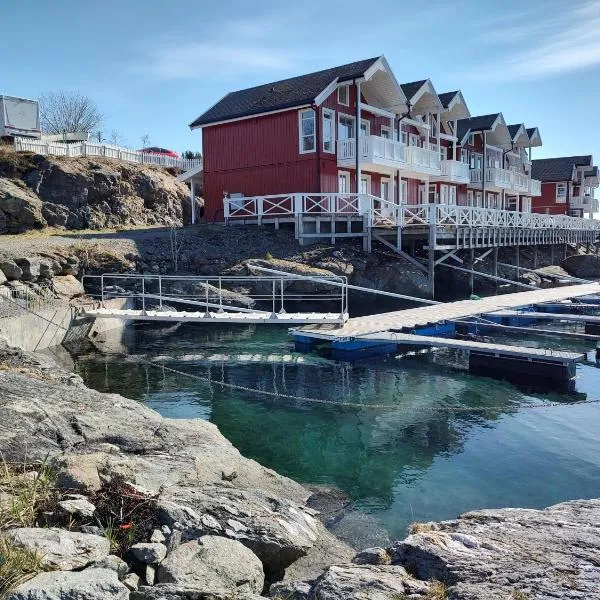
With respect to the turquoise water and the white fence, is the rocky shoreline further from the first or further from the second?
the white fence

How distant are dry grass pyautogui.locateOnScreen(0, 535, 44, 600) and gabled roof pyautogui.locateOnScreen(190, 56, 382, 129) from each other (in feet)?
88.3

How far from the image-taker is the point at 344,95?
3111 cm

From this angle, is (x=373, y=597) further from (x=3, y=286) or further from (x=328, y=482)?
(x=3, y=286)

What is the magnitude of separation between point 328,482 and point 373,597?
493 centimetres

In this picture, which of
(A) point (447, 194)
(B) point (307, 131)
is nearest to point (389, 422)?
(B) point (307, 131)

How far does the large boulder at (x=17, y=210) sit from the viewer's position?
2731 cm

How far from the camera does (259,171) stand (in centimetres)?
3186

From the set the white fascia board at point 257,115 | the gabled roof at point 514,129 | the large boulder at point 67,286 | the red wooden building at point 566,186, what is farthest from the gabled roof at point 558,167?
the large boulder at point 67,286

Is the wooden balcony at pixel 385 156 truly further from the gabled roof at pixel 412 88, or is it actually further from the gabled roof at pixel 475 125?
the gabled roof at pixel 475 125

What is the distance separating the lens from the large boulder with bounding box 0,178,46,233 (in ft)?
89.6

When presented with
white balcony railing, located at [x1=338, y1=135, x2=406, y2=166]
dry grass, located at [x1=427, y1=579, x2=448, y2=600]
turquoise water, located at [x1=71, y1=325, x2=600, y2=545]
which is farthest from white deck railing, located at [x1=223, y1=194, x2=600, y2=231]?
dry grass, located at [x1=427, y1=579, x2=448, y2=600]

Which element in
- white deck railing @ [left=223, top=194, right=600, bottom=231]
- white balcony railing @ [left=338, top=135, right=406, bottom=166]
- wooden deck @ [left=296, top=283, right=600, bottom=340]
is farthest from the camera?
white balcony railing @ [left=338, top=135, right=406, bottom=166]

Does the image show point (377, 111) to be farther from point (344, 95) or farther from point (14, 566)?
point (14, 566)

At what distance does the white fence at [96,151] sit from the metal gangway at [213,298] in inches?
579
